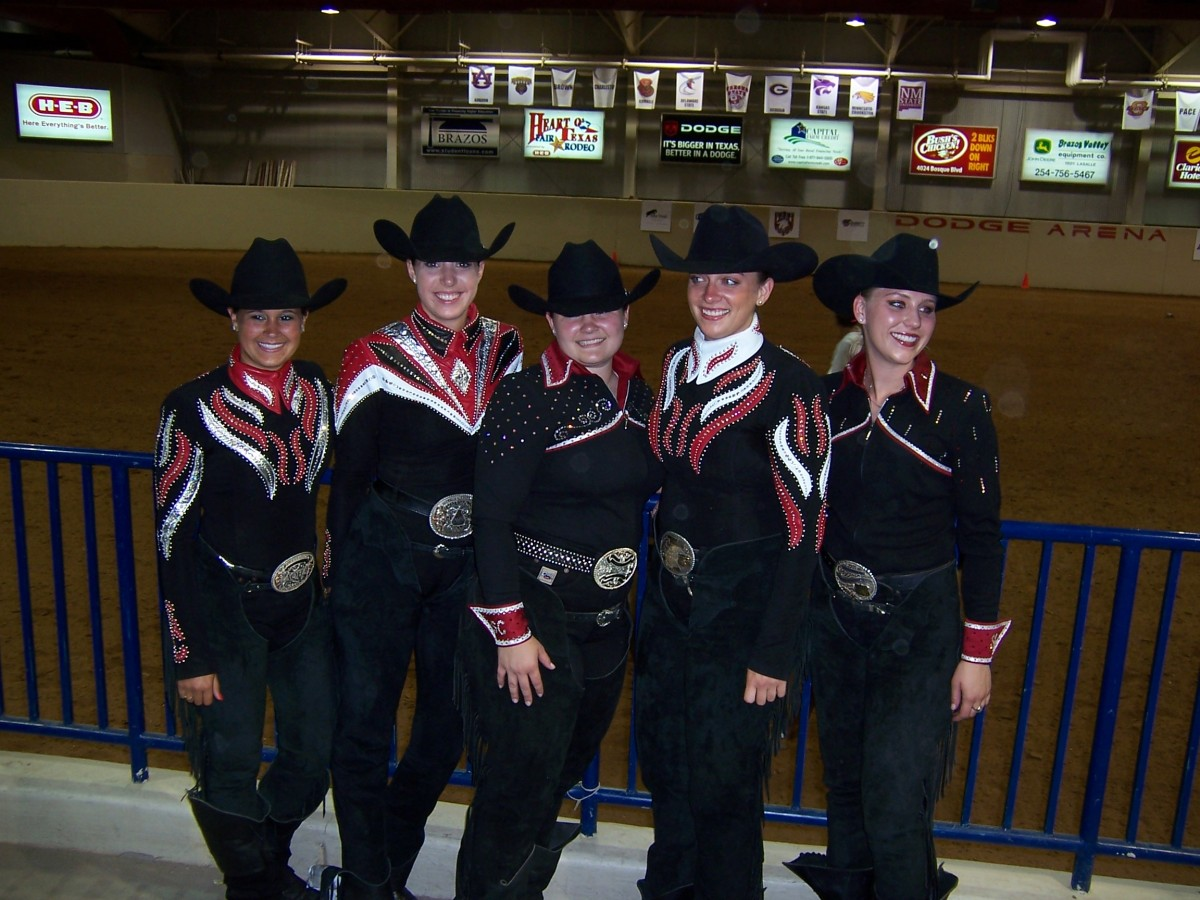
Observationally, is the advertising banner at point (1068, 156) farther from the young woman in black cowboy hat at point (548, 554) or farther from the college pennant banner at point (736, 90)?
the young woman in black cowboy hat at point (548, 554)

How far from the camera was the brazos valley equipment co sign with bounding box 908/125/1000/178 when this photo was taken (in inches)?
1007

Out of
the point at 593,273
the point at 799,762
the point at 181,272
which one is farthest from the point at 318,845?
the point at 181,272

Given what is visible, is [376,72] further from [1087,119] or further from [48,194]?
[1087,119]

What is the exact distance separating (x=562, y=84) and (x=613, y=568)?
2461cm

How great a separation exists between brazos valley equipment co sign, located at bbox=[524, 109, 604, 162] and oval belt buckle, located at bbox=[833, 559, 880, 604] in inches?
988

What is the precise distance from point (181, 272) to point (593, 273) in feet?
58.3

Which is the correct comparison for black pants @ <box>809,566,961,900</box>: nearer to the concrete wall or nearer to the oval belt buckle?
the oval belt buckle

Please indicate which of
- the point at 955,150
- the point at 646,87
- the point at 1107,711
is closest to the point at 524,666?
the point at 1107,711

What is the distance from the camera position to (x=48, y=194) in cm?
2159

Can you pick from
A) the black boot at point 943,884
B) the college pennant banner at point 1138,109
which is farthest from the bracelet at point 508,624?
the college pennant banner at point 1138,109

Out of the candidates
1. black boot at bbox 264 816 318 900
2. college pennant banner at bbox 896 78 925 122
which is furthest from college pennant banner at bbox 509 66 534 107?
black boot at bbox 264 816 318 900

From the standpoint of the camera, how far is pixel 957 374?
11.8 m

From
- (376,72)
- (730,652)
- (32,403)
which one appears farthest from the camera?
(376,72)

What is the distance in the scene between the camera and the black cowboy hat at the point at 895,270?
269 cm
